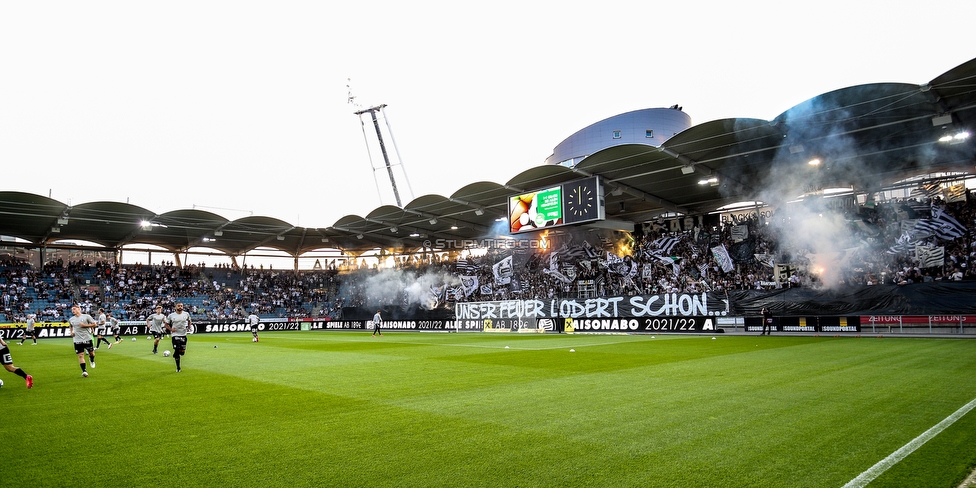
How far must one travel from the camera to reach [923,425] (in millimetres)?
5918

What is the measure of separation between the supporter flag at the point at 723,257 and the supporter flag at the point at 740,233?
0.98 metres

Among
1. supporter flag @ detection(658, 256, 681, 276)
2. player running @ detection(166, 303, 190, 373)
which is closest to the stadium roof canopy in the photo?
supporter flag @ detection(658, 256, 681, 276)

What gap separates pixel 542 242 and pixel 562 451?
41.4m

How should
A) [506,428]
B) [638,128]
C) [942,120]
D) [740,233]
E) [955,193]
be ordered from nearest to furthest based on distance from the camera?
[506,428], [942,120], [955,193], [740,233], [638,128]

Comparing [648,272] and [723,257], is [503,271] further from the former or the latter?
[723,257]

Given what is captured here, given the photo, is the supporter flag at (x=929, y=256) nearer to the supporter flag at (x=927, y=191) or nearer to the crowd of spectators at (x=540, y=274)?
the crowd of spectators at (x=540, y=274)

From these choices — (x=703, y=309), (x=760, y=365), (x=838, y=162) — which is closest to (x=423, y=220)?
(x=703, y=309)

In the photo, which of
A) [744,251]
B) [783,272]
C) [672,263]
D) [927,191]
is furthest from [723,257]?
[927,191]

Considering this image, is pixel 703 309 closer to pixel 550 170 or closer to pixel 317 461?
pixel 550 170

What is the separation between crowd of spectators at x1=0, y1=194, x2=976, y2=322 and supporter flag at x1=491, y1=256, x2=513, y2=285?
0.30ft

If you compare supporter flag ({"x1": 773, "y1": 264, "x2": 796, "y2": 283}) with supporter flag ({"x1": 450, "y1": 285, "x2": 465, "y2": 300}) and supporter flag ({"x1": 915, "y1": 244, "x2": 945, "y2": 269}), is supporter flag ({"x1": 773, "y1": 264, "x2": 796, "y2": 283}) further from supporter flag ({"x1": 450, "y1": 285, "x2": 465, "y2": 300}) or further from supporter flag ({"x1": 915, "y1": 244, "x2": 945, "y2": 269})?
supporter flag ({"x1": 450, "y1": 285, "x2": 465, "y2": 300})

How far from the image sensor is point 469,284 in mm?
47500

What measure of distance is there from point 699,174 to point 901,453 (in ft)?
95.3

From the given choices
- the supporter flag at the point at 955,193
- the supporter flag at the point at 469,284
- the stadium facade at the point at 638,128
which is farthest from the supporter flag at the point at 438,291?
the supporter flag at the point at 955,193
